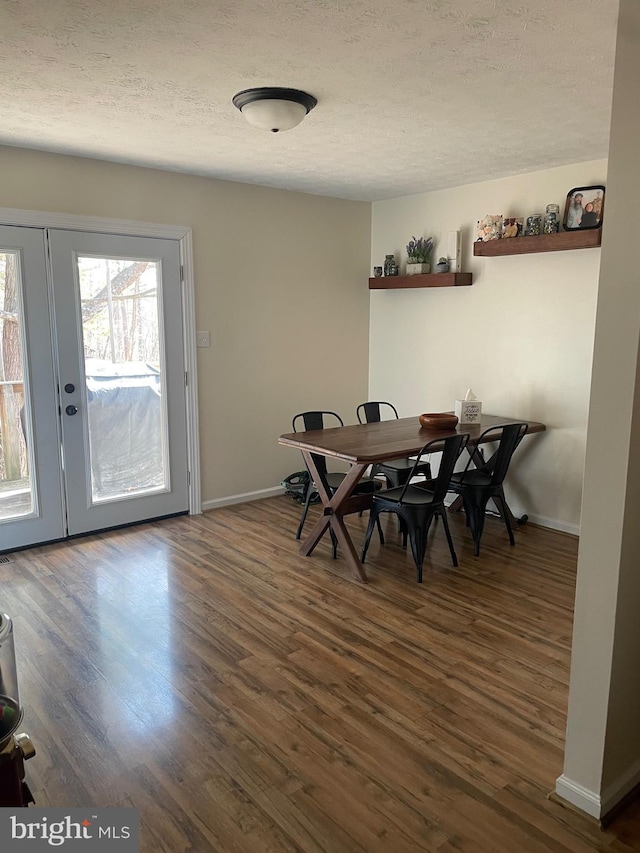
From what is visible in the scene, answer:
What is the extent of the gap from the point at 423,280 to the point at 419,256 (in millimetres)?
240

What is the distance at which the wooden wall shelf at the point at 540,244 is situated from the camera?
4.01 m

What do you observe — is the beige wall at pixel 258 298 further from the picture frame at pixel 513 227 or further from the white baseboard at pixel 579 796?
the white baseboard at pixel 579 796

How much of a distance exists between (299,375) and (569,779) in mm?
3965

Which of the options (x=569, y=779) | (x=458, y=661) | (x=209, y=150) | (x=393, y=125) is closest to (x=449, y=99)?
(x=393, y=125)

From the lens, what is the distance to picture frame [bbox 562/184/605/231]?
4051 mm

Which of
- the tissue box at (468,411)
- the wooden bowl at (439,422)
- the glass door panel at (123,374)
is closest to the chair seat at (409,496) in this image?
the wooden bowl at (439,422)

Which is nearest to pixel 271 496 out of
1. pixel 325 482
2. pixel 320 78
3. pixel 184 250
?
pixel 325 482

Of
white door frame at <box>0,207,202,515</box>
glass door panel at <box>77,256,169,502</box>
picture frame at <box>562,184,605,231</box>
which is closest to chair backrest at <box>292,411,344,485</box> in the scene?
white door frame at <box>0,207,202,515</box>

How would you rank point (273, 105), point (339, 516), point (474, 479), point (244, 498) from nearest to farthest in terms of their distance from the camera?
point (273, 105) < point (339, 516) < point (474, 479) < point (244, 498)

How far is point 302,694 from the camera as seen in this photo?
8.46 ft

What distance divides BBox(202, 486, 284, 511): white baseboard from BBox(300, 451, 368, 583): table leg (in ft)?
4.08

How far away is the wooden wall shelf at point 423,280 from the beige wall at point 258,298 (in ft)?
1.01

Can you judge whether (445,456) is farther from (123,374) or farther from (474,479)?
(123,374)

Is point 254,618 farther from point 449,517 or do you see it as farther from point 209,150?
point 209,150
